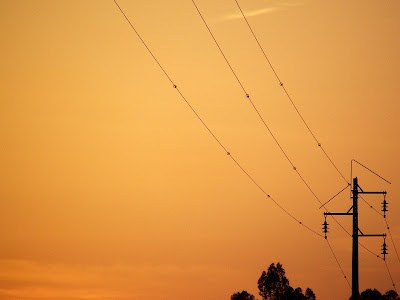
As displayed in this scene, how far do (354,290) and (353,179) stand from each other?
905 centimetres

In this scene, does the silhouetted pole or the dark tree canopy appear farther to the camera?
the dark tree canopy

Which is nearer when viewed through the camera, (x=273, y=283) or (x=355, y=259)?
(x=355, y=259)

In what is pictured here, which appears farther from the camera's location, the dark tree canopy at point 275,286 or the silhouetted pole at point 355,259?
the dark tree canopy at point 275,286

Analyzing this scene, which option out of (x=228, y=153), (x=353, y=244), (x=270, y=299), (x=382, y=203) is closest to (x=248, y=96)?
(x=228, y=153)

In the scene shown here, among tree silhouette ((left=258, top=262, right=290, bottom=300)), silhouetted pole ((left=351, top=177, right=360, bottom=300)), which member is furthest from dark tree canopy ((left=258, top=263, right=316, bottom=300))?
silhouetted pole ((left=351, top=177, right=360, bottom=300))

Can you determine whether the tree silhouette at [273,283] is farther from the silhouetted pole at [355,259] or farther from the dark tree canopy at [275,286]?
the silhouetted pole at [355,259]

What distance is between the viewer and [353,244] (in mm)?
77688

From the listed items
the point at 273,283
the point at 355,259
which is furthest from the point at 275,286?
the point at 355,259

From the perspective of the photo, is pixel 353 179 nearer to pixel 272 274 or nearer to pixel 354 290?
pixel 354 290

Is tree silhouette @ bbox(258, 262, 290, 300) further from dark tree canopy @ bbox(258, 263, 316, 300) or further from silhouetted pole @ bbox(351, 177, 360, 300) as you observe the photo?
silhouetted pole @ bbox(351, 177, 360, 300)

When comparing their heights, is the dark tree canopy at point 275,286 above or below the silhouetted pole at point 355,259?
above

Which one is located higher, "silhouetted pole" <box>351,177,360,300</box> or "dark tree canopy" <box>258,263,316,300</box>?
"dark tree canopy" <box>258,263,316,300</box>

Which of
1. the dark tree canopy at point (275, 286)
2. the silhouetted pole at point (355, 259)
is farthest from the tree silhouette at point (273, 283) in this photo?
the silhouetted pole at point (355, 259)

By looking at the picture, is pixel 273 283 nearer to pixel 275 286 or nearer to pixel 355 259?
pixel 275 286
